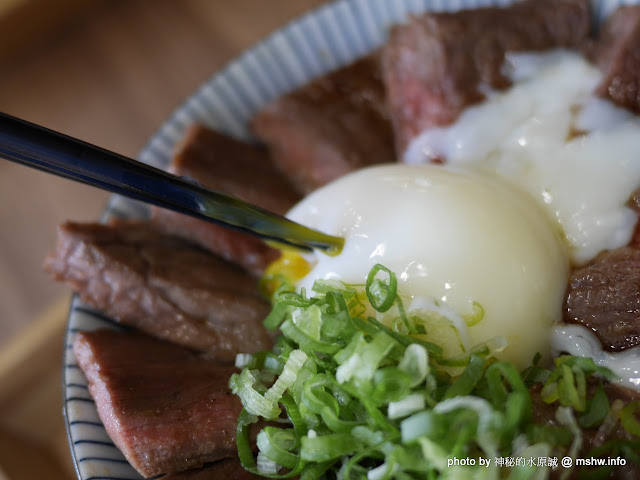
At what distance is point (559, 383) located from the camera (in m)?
1.70

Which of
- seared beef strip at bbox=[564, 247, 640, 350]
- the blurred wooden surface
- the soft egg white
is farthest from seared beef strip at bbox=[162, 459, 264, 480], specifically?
the blurred wooden surface

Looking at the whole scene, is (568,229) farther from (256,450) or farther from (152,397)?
(152,397)

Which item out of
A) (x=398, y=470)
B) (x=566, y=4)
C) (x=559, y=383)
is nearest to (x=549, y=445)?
(x=559, y=383)

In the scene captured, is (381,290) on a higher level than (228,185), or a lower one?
lower

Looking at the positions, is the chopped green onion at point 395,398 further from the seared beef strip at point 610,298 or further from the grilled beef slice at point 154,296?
the grilled beef slice at point 154,296

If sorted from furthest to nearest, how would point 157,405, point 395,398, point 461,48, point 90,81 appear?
point 90,81 → point 461,48 → point 157,405 → point 395,398

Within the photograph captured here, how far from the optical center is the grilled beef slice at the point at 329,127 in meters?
2.69

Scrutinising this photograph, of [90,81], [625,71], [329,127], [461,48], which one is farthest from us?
[90,81]

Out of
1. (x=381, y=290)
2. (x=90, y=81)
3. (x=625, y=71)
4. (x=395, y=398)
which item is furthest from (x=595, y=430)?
(x=90, y=81)

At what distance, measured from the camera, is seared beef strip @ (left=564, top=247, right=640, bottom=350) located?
190 centimetres

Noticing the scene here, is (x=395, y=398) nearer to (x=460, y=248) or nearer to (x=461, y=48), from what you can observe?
(x=460, y=248)

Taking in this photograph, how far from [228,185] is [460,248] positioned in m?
1.15

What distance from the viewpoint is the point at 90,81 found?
367 centimetres

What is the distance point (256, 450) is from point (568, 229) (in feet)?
4.68
